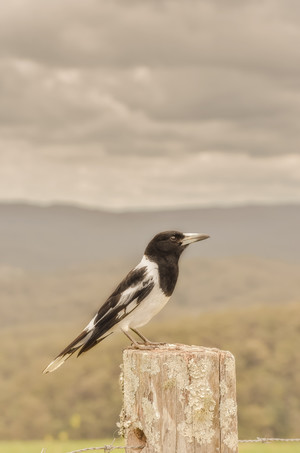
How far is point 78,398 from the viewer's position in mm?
51969

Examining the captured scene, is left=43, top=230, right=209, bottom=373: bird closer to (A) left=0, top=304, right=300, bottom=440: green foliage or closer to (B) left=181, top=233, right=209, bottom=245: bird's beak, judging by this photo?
(B) left=181, top=233, right=209, bottom=245: bird's beak

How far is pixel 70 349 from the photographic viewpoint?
6.80 m

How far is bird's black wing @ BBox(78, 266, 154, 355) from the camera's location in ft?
22.7

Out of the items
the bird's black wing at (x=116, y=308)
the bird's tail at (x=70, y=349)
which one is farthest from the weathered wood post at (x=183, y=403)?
the bird's black wing at (x=116, y=308)

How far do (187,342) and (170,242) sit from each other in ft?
154

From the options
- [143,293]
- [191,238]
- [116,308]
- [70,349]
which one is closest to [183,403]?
[70,349]

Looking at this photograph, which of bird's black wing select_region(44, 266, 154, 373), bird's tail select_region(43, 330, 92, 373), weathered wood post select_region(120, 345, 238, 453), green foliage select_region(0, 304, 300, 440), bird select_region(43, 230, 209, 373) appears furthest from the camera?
green foliage select_region(0, 304, 300, 440)

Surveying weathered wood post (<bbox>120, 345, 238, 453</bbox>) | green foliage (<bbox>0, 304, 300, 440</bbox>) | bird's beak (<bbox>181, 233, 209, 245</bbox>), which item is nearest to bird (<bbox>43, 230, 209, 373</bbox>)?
bird's beak (<bbox>181, 233, 209, 245</bbox>)

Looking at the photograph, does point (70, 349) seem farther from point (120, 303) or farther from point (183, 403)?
Answer: point (183, 403)

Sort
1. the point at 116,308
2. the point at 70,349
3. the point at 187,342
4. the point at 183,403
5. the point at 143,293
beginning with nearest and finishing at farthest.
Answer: the point at 183,403
the point at 70,349
the point at 116,308
the point at 143,293
the point at 187,342

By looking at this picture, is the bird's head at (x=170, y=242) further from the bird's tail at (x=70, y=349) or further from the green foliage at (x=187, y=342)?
the green foliage at (x=187, y=342)

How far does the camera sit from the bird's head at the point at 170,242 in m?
7.26

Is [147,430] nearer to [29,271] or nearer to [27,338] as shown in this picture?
[27,338]

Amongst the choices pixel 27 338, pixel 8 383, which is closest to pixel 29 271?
pixel 27 338
